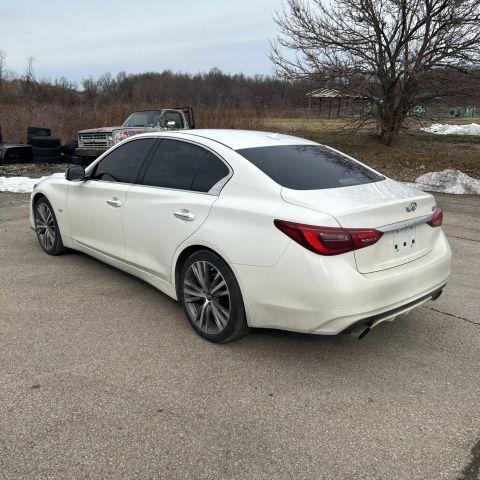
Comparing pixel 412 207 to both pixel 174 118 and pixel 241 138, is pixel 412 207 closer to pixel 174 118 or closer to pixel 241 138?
pixel 241 138

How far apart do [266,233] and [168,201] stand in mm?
1106

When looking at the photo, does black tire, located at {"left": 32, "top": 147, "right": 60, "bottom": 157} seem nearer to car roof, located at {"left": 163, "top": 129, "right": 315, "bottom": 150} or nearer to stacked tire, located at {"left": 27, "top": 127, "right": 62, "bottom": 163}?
stacked tire, located at {"left": 27, "top": 127, "right": 62, "bottom": 163}

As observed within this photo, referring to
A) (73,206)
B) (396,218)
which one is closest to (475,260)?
(396,218)

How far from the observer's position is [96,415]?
2.80 meters

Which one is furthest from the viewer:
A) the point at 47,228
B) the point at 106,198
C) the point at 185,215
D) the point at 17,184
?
the point at 17,184

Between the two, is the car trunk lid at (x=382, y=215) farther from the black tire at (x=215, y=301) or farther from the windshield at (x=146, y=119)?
the windshield at (x=146, y=119)

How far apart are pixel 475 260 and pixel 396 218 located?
3.29 m

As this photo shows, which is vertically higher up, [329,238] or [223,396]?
[329,238]

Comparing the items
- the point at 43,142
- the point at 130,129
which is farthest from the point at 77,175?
the point at 43,142

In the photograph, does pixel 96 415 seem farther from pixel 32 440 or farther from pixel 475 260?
pixel 475 260

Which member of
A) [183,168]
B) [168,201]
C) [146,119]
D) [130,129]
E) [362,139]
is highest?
[146,119]

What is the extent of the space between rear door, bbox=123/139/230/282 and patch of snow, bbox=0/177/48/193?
7.71 meters

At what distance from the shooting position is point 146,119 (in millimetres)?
Answer: 13547

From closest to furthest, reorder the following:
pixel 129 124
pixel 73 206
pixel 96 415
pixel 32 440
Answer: pixel 32 440
pixel 96 415
pixel 73 206
pixel 129 124
